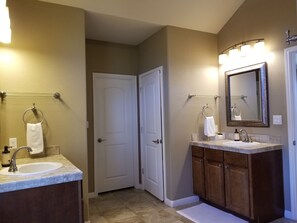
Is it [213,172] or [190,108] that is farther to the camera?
[190,108]

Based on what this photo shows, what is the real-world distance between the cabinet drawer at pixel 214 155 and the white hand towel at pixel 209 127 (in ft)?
1.02

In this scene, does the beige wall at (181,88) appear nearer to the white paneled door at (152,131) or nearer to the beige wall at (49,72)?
the white paneled door at (152,131)

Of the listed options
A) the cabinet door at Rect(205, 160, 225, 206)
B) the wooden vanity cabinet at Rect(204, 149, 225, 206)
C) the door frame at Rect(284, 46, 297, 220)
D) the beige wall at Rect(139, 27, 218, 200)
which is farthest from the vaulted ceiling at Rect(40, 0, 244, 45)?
the cabinet door at Rect(205, 160, 225, 206)

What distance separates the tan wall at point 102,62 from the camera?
3633 millimetres

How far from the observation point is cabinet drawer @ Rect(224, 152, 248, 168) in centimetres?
254

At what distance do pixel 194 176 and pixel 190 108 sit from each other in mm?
1004

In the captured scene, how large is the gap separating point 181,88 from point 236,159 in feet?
4.08


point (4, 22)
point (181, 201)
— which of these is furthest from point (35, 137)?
point (181, 201)

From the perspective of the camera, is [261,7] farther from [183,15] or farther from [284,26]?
[183,15]

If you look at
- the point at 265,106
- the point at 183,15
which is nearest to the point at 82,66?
the point at 183,15

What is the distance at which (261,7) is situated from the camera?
9.75 feet

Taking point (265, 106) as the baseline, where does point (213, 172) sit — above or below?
below

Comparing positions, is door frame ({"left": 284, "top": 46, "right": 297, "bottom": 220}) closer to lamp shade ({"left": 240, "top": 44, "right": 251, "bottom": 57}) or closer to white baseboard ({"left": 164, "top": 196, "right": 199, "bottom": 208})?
lamp shade ({"left": 240, "top": 44, "right": 251, "bottom": 57})

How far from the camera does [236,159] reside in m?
2.64
